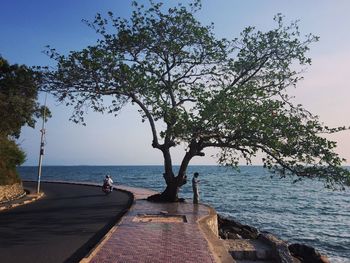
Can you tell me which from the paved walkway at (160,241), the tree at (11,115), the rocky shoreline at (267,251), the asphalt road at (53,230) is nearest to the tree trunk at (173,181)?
the asphalt road at (53,230)

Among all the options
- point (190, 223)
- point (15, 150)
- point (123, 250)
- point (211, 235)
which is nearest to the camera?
point (123, 250)

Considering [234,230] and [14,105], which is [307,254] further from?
[14,105]

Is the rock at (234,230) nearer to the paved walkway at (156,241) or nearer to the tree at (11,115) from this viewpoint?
the paved walkway at (156,241)

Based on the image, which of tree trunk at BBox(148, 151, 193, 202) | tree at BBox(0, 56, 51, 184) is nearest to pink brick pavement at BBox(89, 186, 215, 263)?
tree trunk at BBox(148, 151, 193, 202)

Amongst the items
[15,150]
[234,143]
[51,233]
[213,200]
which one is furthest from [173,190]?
[213,200]

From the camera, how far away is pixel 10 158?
1350 inches

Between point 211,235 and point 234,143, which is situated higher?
point 234,143

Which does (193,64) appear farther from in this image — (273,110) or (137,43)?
(273,110)

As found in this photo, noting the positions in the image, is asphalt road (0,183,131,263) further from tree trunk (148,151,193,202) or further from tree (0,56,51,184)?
tree (0,56,51,184)

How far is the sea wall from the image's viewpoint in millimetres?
28445

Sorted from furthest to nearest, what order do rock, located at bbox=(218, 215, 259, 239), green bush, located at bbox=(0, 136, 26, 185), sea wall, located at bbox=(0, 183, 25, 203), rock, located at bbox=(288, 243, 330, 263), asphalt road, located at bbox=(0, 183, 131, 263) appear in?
green bush, located at bbox=(0, 136, 26, 185) → sea wall, located at bbox=(0, 183, 25, 203) → rock, located at bbox=(218, 215, 259, 239) → rock, located at bbox=(288, 243, 330, 263) → asphalt road, located at bbox=(0, 183, 131, 263)

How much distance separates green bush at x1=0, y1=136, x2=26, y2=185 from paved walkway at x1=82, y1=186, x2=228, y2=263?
17.0 metres

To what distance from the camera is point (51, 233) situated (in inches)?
593

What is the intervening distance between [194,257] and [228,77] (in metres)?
15.9
